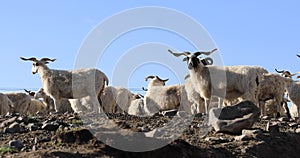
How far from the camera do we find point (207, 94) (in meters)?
19.3

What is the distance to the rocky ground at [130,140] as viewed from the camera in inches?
375

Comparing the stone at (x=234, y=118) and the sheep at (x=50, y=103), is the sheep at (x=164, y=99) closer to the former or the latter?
the sheep at (x=50, y=103)

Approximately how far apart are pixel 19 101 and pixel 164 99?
904cm

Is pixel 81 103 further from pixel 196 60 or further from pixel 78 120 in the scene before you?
pixel 78 120

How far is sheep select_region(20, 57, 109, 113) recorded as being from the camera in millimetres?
20328

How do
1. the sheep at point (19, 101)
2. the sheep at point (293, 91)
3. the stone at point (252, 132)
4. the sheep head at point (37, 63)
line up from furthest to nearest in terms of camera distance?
the sheep at point (19, 101), the sheep at point (293, 91), the sheep head at point (37, 63), the stone at point (252, 132)

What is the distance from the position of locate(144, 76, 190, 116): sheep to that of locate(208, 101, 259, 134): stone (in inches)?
516

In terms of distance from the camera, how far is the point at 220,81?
62.7 feet

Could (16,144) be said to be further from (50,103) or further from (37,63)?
(50,103)

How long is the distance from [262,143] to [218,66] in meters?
8.51

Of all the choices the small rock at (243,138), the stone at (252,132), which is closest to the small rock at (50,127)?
the small rock at (243,138)

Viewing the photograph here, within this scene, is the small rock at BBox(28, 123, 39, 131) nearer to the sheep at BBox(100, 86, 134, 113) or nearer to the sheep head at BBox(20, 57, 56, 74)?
the sheep head at BBox(20, 57, 56, 74)

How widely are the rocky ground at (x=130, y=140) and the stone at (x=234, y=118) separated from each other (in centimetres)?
19

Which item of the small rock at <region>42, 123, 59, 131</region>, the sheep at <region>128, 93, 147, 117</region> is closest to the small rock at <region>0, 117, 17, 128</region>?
the small rock at <region>42, 123, 59, 131</region>
